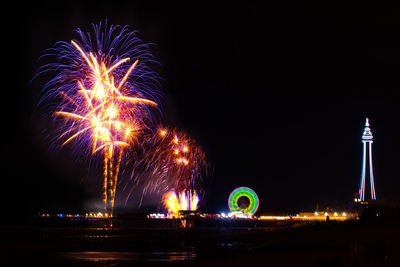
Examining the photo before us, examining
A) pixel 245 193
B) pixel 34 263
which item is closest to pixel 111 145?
pixel 34 263

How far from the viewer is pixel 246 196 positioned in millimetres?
122562

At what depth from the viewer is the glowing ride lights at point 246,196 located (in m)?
122

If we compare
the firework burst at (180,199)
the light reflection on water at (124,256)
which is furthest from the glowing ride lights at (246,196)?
the light reflection on water at (124,256)

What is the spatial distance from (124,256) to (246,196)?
92643 mm

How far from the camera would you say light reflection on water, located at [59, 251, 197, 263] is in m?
29.7

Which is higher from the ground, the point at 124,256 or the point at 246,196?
the point at 246,196

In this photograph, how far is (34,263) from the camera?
1119 inches

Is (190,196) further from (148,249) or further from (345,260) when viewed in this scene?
(345,260)

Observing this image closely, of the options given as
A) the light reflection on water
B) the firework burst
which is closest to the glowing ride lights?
the firework burst

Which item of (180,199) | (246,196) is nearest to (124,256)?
(180,199)

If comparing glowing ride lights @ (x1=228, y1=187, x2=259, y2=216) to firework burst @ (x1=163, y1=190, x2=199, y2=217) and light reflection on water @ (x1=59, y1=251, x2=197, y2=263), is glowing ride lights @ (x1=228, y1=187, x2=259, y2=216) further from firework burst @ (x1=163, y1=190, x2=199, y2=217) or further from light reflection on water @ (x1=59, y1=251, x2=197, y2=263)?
light reflection on water @ (x1=59, y1=251, x2=197, y2=263)

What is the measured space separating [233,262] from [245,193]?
94.7m

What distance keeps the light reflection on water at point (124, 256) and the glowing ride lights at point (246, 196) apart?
88409 millimetres

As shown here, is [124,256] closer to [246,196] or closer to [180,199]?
[180,199]
